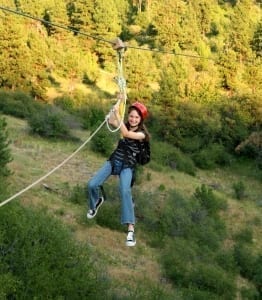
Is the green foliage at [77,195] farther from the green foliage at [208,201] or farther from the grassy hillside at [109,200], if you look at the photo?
the green foliage at [208,201]

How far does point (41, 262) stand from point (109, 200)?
8261mm

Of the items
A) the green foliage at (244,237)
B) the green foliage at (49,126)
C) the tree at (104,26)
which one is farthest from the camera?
the tree at (104,26)

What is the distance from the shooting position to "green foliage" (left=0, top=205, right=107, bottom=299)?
31.9 feet

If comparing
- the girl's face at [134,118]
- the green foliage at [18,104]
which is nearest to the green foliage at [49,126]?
the green foliage at [18,104]

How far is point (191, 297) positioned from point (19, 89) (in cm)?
2300

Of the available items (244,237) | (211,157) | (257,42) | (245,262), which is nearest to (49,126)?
(211,157)

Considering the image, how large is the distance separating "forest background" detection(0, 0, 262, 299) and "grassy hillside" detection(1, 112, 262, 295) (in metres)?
0.18

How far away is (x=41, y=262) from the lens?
10.1 meters

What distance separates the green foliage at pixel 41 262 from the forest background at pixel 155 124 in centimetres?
3

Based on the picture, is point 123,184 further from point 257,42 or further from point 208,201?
point 257,42

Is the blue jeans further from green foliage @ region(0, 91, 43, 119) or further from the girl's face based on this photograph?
green foliage @ region(0, 91, 43, 119)

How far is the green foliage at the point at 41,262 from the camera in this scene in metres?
9.72

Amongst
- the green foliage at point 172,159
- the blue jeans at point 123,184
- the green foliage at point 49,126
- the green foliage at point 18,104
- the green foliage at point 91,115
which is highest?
the blue jeans at point 123,184

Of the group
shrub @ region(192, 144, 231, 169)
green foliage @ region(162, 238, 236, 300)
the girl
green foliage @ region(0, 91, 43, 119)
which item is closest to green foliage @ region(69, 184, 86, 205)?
green foliage @ region(162, 238, 236, 300)
